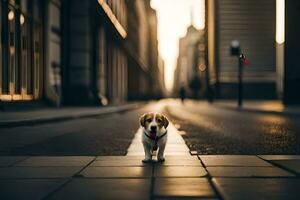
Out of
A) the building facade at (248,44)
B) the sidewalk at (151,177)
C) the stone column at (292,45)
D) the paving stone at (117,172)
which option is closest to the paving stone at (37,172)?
the sidewalk at (151,177)

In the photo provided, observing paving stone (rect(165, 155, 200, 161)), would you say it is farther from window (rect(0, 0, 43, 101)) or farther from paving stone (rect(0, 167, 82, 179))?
window (rect(0, 0, 43, 101))

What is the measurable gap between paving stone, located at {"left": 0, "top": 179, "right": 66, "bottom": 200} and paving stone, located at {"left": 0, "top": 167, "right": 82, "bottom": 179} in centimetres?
30

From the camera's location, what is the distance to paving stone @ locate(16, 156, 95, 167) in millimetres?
6680

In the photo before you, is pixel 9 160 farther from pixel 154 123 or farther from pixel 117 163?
pixel 154 123

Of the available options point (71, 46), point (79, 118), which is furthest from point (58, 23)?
point (79, 118)

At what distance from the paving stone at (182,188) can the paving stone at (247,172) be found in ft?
1.59

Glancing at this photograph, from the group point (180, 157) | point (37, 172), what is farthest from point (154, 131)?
point (37, 172)

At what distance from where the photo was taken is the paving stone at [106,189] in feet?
14.9

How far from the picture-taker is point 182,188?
4.89m

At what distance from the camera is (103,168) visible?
6281mm

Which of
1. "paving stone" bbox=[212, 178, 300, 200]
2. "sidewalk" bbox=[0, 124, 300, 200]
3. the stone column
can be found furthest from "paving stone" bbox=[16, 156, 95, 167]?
the stone column

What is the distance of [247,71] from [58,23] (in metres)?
41.2

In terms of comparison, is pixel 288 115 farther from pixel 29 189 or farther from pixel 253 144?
pixel 29 189

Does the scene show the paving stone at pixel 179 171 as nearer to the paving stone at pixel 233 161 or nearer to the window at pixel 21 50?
the paving stone at pixel 233 161
